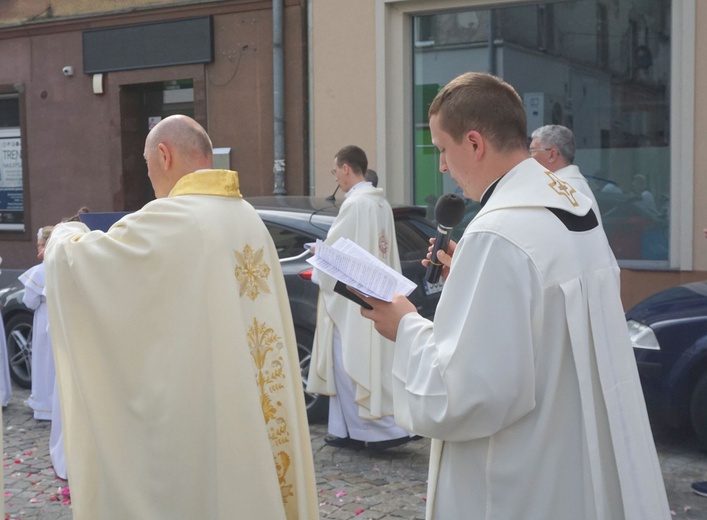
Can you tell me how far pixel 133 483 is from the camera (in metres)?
3.66

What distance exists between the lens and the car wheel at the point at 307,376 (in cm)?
751

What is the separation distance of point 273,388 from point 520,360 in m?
1.85

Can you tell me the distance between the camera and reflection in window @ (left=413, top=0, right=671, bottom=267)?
35.1 ft

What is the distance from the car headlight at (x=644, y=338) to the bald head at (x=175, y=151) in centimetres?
372

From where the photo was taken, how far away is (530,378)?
7.47 feet

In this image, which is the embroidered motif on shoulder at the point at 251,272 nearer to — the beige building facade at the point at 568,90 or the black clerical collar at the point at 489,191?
the black clerical collar at the point at 489,191

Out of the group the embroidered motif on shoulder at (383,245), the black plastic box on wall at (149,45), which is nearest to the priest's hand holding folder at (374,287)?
the embroidered motif on shoulder at (383,245)

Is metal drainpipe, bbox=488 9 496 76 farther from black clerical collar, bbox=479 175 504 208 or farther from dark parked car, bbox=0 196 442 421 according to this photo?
black clerical collar, bbox=479 175 504 208

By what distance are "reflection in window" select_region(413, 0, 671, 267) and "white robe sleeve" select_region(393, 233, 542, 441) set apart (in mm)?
8719

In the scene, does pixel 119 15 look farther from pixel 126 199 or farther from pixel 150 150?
pixel 150 150

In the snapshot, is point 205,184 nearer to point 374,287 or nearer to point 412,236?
point 374,287

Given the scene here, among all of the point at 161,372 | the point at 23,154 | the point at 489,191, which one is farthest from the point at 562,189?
the point at 23,154

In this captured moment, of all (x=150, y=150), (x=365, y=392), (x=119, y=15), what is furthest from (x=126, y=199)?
(x=150, y=150)

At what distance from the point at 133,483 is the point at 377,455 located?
11.1ft
